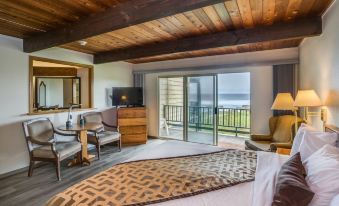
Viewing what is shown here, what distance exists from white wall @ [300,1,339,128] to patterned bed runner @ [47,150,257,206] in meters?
1.17

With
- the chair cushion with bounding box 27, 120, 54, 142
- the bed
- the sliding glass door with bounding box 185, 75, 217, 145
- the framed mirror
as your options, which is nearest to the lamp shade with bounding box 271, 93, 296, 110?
the bed

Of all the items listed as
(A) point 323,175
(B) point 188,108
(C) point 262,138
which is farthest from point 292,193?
(B) point 188,108

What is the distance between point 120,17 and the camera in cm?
226

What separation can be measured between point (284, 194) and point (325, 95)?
6.56 ft

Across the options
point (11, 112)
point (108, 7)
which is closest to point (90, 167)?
point (11, 112)

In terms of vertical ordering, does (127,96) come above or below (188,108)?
above

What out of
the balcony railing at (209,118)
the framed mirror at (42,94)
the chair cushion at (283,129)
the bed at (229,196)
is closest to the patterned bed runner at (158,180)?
the bed at (229,196)

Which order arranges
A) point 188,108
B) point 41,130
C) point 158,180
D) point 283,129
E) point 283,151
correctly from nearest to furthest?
point 158,180 → point 283,151 → point 41,130 → point 283,129 → point 188,108

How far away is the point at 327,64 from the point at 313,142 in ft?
3.91

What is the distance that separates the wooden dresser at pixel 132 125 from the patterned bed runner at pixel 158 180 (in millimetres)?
3191

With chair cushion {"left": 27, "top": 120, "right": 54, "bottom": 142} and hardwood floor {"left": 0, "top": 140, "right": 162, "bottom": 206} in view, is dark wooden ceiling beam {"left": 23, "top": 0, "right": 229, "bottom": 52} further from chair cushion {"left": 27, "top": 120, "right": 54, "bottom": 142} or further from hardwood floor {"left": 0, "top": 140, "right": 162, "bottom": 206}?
hardwood floor {"left": 0, "top": 140, "right": 162, "bottom": 206}

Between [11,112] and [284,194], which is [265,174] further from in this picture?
[11,112]

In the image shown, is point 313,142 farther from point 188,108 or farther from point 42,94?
point 42,94

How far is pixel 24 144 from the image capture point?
356 cm
